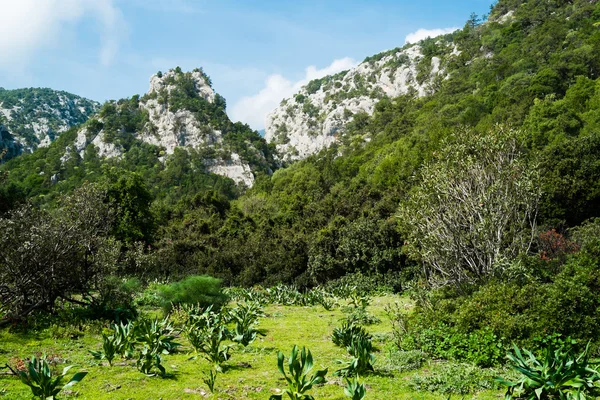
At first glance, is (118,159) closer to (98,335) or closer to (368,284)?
(368,284)

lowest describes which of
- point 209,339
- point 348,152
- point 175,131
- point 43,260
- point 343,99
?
point 209,339

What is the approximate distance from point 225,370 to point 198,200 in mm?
→ 40752

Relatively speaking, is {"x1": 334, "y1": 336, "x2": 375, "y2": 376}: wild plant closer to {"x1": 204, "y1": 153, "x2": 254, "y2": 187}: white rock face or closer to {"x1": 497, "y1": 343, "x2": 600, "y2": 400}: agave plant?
{"x1": 497, "y1": 343, "x2": 600, "y2": 400}: agave plant

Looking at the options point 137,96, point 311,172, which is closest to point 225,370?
point 311,172

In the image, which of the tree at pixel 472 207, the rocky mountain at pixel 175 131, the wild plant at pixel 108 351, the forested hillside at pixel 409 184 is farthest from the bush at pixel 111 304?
the rocky mountain at pixel 175 131

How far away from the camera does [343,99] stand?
131750 millimetres

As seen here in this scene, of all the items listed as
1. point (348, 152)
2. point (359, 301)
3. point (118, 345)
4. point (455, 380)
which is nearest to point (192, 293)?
point (118, 345)

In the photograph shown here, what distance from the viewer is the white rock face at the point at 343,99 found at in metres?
114

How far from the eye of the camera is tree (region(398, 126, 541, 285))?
13.2 m

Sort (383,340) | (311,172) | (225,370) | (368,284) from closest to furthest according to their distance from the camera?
(225,370) → (383,340) → (368,284) → (311,172)

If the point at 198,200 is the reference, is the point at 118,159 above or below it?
above

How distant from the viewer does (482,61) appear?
236 ft

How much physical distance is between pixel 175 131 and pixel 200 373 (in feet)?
308

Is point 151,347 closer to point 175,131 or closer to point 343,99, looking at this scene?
point 175,131
